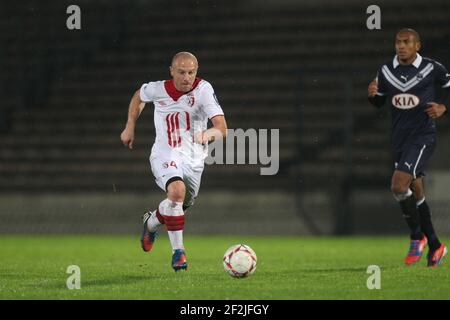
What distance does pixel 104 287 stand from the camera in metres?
5.72

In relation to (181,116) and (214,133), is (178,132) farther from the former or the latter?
(214,133)

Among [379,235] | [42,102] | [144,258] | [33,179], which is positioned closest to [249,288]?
[144,258]

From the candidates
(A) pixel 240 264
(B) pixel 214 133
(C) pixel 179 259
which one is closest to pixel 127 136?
(B) pixel 214 133

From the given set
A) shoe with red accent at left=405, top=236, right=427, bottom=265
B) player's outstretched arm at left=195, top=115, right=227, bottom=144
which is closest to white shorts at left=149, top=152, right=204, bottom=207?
player's outstretched arm at left=195, top=115, right=227, bottom=144

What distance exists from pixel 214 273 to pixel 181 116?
1.14 metres

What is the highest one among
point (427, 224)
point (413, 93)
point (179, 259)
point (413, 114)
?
point (413, 93)

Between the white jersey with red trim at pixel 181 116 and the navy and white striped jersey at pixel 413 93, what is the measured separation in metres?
1.43

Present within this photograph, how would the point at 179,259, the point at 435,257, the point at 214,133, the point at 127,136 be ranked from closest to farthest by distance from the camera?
the point at 214,133 → the point at 179,259 → the point at 127,136 → the point at 435,257

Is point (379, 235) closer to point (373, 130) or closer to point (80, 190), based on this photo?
point (373, 130)

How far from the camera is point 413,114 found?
7.25m

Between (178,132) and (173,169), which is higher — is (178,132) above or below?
above

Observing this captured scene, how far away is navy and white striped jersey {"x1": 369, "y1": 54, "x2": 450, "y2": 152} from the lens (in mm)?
7195

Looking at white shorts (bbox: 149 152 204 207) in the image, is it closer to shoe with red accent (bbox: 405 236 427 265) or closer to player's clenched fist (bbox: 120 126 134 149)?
player's clenched fist (bbox: 120 126 134 149)

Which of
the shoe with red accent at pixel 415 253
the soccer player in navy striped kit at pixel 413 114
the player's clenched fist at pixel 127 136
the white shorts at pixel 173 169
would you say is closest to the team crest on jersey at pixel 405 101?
the soccer player in navy striped kit at pixel 413 114
